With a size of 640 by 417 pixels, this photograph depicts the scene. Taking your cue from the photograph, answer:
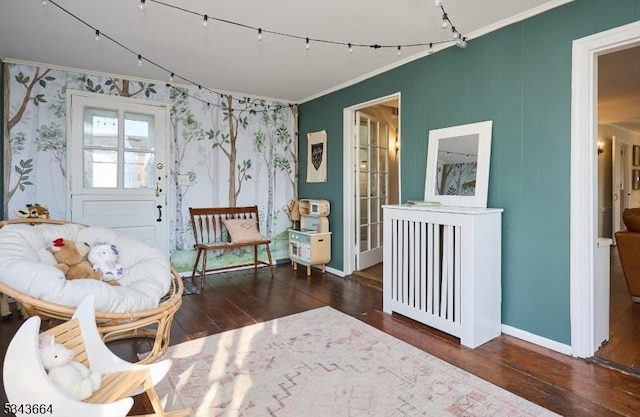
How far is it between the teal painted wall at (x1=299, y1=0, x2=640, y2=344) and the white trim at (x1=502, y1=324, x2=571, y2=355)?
32mm

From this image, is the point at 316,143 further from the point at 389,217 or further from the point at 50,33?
the point at 50,33

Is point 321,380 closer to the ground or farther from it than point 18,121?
closer to the ground

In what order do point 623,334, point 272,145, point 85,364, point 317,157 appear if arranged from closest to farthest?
point 85,364
point 623,334
point 317,157
point 272,145

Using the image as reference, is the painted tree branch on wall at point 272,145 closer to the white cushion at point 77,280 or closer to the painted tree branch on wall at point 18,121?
the painted tree branch on wall at point 18,121

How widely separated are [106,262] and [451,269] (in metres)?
2.37

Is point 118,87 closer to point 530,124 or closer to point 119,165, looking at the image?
point 119,165

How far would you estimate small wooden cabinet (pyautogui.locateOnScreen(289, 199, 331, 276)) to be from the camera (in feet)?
14.7

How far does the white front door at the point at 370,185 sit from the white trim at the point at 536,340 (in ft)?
6.85

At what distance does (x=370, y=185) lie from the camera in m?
4.72

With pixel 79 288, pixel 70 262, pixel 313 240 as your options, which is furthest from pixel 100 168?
pixel 79 288

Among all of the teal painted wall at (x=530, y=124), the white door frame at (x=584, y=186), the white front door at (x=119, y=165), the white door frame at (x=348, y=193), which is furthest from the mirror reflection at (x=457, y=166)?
the white front door at (x=119, y=165)

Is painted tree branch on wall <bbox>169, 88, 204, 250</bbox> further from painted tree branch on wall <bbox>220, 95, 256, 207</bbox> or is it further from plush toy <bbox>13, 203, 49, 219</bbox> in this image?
plush toy <bbox>13, 203, 49, 219</bbox>

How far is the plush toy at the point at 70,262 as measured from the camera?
7.12 ft

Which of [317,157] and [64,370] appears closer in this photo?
[64,370]
